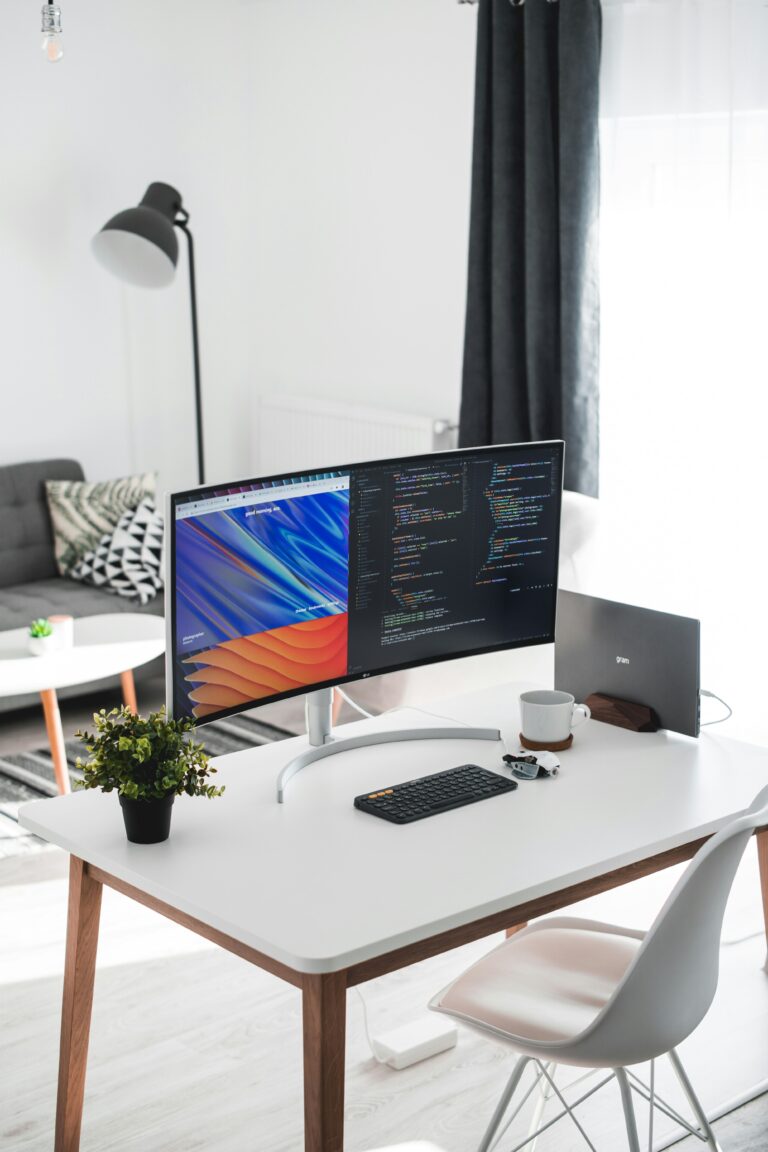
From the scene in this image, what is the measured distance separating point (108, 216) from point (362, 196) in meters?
0.99

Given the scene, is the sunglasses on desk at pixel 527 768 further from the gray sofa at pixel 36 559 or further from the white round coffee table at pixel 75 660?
the gray sofa at pixel 36 559

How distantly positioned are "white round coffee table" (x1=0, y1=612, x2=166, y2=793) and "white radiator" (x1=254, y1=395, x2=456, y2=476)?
99cm

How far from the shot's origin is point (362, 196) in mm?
5023

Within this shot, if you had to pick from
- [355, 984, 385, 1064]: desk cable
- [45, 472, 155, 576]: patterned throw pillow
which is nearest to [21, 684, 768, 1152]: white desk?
[355, 984, 385, 1064]: desk cable

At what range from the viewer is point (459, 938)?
173 centimetres

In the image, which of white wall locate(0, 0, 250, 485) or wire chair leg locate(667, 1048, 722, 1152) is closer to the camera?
wire chair leg locate(667, 1048, 722, 1152)

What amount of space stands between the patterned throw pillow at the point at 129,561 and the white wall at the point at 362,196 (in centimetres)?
98

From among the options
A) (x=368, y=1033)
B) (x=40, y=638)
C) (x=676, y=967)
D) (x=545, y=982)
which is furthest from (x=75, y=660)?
(x=676, y=967)

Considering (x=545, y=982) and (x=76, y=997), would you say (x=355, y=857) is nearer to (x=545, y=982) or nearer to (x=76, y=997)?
(x=545, y=982)

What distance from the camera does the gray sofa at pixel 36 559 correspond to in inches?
178

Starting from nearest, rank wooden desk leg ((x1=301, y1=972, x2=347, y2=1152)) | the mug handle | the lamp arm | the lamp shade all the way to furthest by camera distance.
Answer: wooden desk leg ((x1=301, y1=972, x2=347, y2=1152)), the mug handle, the lamp shade, the lamp arm

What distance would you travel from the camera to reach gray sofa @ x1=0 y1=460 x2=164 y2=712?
453 centimetres

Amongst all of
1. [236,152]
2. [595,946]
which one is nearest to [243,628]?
[595,946]

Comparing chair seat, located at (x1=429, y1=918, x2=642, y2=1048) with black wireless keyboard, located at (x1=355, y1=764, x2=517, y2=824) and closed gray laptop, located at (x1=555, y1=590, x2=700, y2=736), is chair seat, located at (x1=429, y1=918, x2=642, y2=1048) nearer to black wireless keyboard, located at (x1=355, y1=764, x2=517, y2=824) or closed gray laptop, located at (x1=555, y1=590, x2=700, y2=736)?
black wireless keyboard, located at (x1=355, y1=764, x2=517, y2=824)
